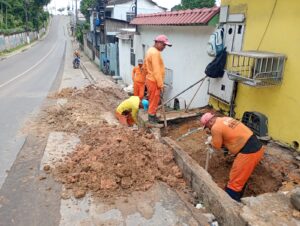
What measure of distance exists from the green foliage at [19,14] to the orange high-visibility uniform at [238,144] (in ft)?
128

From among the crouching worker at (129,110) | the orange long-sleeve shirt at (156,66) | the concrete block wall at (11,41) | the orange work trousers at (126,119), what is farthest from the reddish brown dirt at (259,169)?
the concrete block wall at (11,41)

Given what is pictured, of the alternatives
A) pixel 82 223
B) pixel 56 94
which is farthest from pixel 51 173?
pixel 56 94

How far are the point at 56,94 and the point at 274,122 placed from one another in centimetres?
941

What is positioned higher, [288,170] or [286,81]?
[286,81]

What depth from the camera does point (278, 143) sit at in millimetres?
5516

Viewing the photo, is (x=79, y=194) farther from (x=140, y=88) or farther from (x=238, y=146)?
(x=140, y=88)

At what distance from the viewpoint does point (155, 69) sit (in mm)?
6340

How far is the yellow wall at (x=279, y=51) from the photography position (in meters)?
5.03

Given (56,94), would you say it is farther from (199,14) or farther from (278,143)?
(278,143)

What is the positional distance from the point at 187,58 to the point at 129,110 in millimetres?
2900

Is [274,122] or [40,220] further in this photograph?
[274,122]

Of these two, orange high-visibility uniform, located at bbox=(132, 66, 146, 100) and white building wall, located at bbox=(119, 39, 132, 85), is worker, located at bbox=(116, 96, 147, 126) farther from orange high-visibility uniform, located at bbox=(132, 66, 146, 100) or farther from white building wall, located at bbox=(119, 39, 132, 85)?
white building wall, located at bbox=(119, 39, 132, 85)

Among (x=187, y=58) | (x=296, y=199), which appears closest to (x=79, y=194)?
(x=296, y=199)

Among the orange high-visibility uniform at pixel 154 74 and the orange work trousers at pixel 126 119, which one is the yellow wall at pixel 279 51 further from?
the orange work trousers at pixel 126 119
